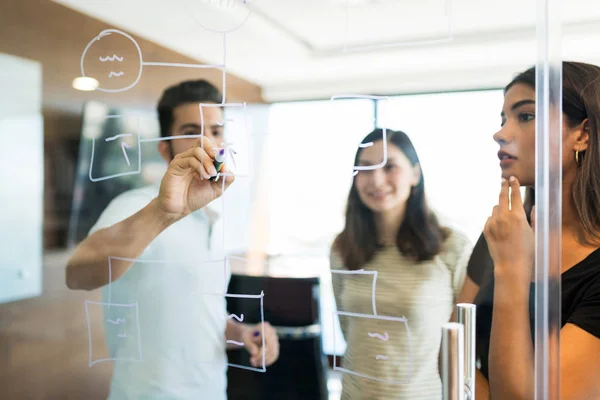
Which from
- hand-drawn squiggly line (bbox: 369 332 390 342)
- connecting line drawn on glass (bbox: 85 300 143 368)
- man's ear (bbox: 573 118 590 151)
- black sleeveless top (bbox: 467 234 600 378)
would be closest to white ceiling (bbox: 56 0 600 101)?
man's ear (bbox: 573 118 590 151)

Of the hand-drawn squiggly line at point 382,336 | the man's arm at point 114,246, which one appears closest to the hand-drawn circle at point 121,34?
the man's arm at point 114,246

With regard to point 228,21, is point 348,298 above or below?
below

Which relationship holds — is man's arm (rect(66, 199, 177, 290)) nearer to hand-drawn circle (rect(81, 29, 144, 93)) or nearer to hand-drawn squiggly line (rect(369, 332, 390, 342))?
hand-drawn circle (rect(81, 29, 144, 93))

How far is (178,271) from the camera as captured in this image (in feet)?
3.28

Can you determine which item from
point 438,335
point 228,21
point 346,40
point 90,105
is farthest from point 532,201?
point 90,105

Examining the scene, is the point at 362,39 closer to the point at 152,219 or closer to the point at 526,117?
→ the point at 526,117

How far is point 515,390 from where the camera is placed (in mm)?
787

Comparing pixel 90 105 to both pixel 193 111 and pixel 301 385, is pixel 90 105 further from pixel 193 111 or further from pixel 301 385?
pixel 301 385

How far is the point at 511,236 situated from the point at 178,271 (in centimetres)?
64

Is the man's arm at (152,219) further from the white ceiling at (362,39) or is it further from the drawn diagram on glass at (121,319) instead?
the white ceiling at (362,39)

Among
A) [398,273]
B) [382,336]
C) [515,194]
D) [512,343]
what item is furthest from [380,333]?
[515,194]

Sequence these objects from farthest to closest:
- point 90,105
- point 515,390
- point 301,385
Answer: point 90,105, point 301,385, point 515,390

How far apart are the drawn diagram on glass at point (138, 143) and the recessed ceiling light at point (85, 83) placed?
0.08 metres

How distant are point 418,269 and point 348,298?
138 millimetres
